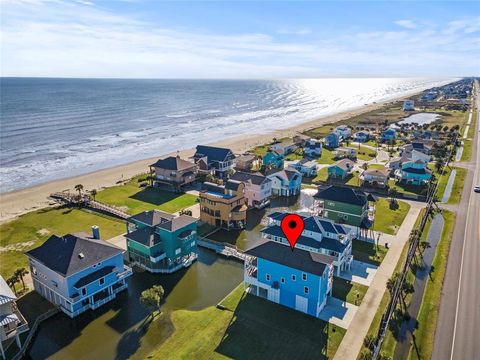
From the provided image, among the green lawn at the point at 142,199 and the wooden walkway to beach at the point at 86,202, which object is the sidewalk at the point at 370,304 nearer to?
the green lawn at the point at 142,199

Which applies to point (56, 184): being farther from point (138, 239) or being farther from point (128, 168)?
point (138, 239)

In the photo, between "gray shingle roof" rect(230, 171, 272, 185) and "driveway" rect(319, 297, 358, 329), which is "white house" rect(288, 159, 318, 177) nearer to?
"gray shingle roof" rect(230, 171, 272, 185)

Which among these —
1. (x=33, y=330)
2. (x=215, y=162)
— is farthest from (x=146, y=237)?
(x=215, y=162)

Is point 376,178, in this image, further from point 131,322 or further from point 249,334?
point 131,322

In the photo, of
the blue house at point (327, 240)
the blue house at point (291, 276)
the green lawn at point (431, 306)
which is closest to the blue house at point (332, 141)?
the green lawn at point (431, 306)

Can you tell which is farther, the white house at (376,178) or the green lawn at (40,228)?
the white house at (376,178)

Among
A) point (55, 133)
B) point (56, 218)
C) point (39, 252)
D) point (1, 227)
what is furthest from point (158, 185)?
point (55, 133)
